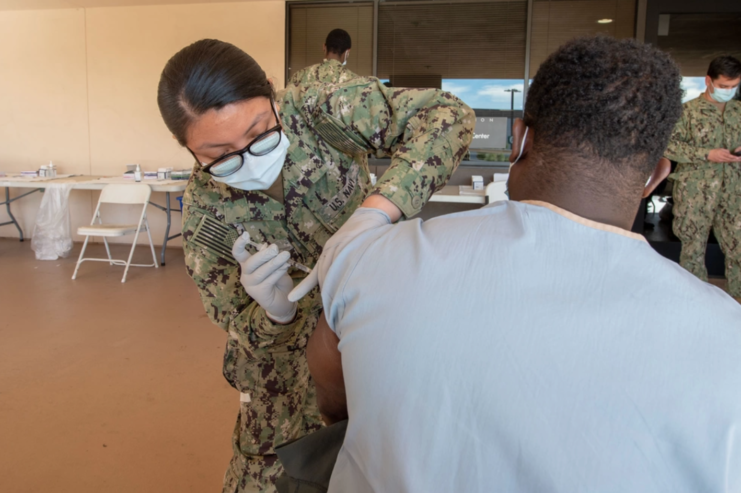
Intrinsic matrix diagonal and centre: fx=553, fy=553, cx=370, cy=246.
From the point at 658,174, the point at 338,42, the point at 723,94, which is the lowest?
the point at 658,174

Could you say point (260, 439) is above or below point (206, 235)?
below

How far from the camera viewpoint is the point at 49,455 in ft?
6.64

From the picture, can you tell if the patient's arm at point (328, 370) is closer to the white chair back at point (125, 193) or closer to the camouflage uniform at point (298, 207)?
the camouflage uniform at point (298, 207)

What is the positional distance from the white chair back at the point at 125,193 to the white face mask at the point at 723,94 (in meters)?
4.25

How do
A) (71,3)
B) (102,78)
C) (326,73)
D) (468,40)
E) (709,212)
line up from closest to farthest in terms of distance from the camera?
(326,73) → (709,212) → (468,40) → (71,3) → (102,78)

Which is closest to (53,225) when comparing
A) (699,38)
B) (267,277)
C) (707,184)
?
(267,277)

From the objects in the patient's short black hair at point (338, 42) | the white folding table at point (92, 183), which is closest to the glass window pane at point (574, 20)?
the patient's short black hair at point (338, 42)

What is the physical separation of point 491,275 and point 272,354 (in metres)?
0.95

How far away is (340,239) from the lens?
78 centimetres

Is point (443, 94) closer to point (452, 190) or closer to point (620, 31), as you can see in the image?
point (452, 190)

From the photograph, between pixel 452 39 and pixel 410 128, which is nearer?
pixel 410 128

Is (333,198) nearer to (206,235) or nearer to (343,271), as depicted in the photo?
(206,235)

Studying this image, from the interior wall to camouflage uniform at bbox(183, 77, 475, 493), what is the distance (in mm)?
4321

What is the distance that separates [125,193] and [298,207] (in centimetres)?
388
